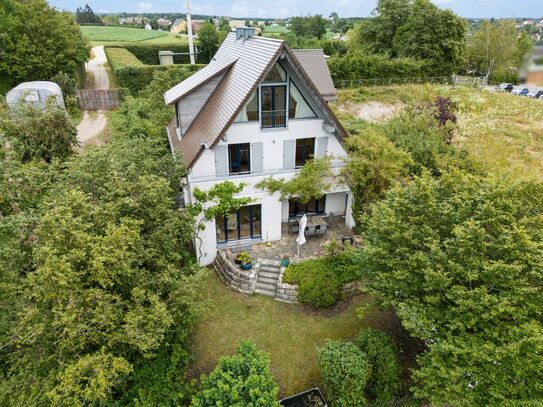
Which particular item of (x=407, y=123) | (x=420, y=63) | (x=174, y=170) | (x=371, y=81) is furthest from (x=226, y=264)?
(x=420, y=63)

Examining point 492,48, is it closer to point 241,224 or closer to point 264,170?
point 264,170

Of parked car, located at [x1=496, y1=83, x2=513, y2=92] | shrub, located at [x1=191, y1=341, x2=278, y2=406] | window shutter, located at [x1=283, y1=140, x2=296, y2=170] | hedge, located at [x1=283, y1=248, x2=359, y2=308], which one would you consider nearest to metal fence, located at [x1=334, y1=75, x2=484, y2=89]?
parked car, located at [x1=496, y1=83, x2=513, y2=92]

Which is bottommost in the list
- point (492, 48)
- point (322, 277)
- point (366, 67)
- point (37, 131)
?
point (322, 277)

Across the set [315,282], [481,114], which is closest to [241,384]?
[315,282]

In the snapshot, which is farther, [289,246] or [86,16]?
[86,16]

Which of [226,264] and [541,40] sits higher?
[541,40]

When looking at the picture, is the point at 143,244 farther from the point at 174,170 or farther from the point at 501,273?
the point at 501,273

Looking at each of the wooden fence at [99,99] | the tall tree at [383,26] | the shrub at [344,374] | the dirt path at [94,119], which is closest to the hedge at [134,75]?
the wooden fence at [99,99]
